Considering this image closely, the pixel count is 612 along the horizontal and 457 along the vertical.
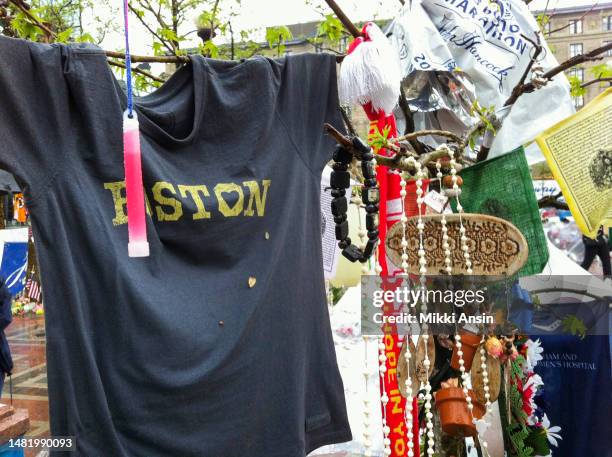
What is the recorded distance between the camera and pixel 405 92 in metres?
2.54

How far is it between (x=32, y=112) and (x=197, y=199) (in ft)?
1.86

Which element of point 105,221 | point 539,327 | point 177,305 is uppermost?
point 105,221

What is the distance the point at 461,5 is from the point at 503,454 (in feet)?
7.70

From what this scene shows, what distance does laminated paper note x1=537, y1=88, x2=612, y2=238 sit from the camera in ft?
5.88

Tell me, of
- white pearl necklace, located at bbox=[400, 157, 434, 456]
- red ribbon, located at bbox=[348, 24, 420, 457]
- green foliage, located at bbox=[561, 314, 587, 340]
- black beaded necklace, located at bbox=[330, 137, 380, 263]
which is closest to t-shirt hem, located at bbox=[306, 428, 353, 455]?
red ribbon, located at bbox=[348, 24, 420, 457]

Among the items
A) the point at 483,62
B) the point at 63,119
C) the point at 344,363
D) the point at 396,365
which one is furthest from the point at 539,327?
the point at 63,119

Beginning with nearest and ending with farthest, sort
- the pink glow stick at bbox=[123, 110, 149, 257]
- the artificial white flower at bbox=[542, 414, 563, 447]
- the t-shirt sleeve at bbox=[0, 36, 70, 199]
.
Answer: the pink glow stick at bbox=[123, 110, 149, 257], the t-shirt sleeve at bbox=[0, 36, 70, 199], the artificial white flower at bbox=[542, 414, 563, 447]

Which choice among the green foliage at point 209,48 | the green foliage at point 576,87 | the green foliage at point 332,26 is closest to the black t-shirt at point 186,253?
the green foliage at point 332,26

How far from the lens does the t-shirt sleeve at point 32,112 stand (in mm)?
1330

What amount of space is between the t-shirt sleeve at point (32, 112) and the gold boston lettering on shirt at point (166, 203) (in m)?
0.31

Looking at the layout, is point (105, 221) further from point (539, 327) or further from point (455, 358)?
point (539, 327)

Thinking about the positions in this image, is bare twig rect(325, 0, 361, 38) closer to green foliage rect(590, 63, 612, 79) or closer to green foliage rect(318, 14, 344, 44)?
green foliage rect(318, 14, 344, 44)

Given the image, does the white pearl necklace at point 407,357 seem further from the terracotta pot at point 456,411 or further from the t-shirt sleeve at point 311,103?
the t-shirt sleeve at point 311,103

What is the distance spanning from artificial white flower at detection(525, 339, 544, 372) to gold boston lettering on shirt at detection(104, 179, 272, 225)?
1731 millimetres
